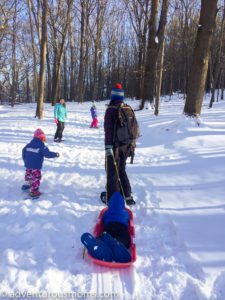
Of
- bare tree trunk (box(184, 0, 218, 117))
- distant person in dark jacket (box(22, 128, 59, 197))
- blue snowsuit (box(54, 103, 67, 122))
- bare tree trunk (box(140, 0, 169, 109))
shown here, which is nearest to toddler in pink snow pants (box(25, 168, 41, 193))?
distant person in dark jacket (box(22, 128, 59, 197))

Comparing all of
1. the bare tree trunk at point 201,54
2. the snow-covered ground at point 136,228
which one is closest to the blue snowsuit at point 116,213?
the snow-covered ground at point 136,228

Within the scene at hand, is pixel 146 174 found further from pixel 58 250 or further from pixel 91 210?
pixel 58 250

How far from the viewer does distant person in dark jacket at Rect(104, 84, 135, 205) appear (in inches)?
131

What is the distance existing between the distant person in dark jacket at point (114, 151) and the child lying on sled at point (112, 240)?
0.67 m

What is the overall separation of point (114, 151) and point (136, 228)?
4.19 ft

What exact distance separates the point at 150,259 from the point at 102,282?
661mm

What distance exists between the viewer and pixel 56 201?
3.71 metres

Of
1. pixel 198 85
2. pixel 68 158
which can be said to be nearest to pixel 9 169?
pixel 68 158

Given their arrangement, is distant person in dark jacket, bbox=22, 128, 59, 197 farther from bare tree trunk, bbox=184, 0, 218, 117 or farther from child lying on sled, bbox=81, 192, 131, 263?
bare tree trunk, bbox=184, 0, 218, 117

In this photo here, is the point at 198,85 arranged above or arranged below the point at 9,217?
above

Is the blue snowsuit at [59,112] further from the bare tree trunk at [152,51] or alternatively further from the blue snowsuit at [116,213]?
the bare tree trunk at [152,51]

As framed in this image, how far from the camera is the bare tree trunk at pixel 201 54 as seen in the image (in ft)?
22.3

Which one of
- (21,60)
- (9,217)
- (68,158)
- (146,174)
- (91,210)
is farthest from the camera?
(21,60)

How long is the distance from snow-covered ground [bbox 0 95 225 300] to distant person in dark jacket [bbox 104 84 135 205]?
420mm
